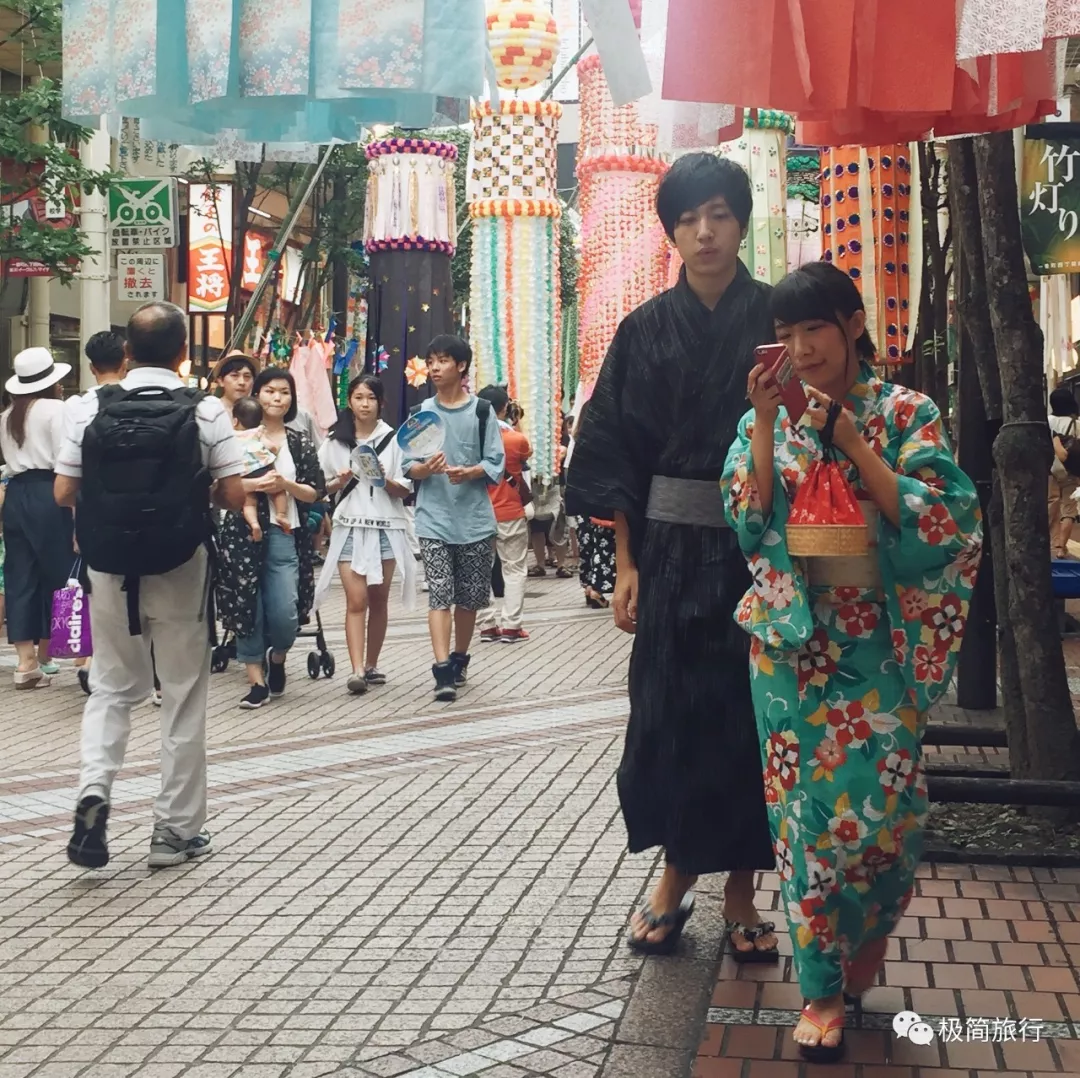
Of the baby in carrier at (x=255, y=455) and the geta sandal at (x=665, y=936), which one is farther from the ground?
the baby in carrier at (x=255, y=455)

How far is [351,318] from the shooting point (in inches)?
1243

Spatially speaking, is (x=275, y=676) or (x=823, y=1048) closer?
(x=823, y=1048)

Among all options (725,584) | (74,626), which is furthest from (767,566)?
(74,626)

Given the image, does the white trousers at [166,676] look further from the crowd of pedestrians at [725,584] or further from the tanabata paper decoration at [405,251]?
the tanabata paper decoration at [405,251]

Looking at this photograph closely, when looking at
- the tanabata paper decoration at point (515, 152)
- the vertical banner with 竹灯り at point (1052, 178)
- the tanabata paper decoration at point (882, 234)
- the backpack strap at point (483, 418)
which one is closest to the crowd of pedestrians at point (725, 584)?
the vertical banner with 竹灯り at point (1052, 178)

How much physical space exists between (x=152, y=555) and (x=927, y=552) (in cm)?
298

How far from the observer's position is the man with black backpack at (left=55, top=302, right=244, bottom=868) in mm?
5684

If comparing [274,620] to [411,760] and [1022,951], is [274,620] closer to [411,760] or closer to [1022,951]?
[411,760]

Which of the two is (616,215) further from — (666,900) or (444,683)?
(666,900)

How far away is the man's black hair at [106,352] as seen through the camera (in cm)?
900

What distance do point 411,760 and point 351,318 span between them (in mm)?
24679

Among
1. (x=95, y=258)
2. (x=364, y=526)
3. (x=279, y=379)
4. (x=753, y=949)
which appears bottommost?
(x=753, y=949)

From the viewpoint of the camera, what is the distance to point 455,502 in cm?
982

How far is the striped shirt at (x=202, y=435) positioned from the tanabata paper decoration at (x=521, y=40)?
11.5 meters
